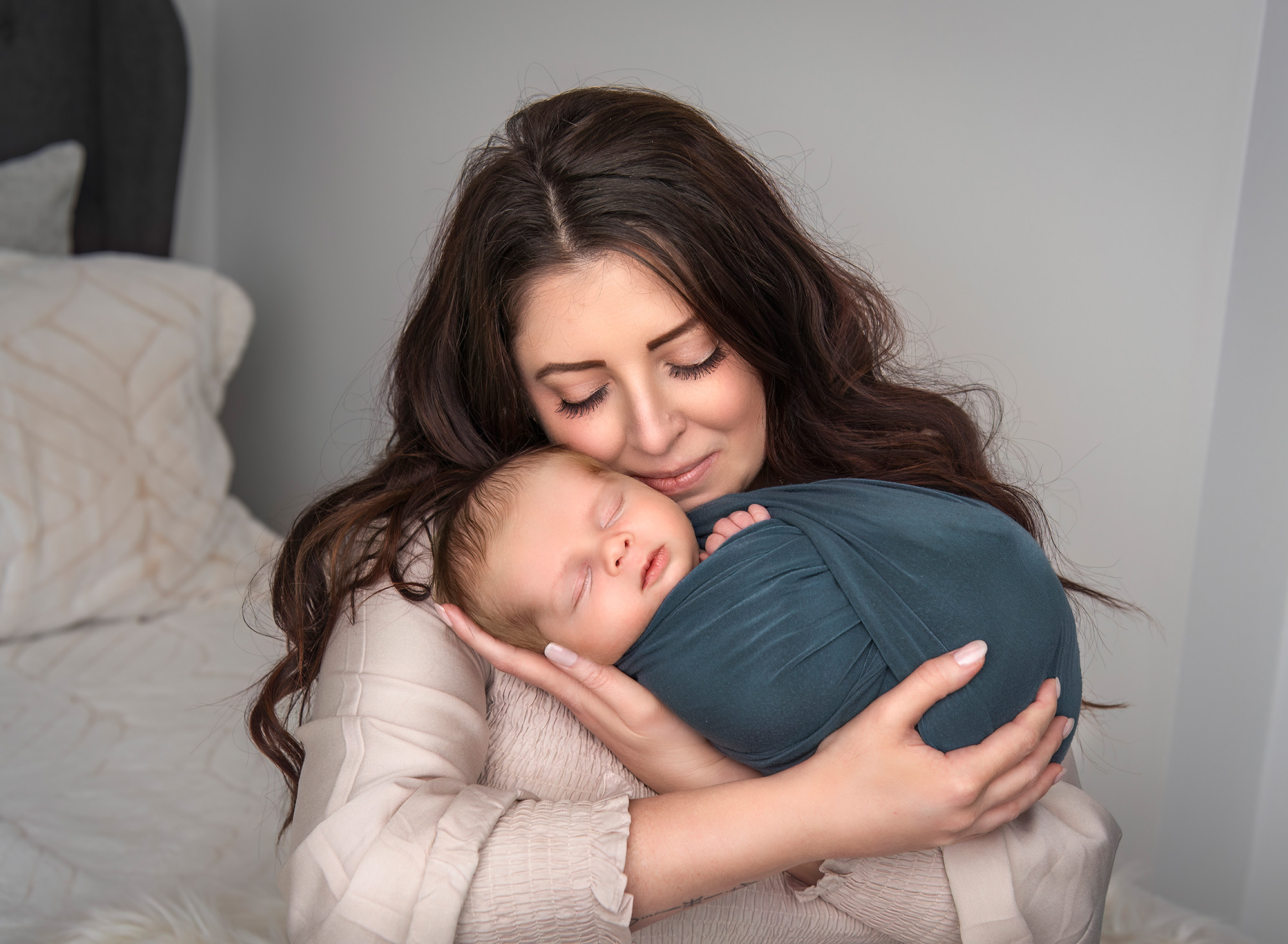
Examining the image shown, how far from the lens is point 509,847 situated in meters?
0.91

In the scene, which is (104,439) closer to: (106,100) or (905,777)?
(106,100)

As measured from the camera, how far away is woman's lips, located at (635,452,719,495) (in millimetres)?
1232

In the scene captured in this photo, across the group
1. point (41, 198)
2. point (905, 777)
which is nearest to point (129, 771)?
point (905, 777)

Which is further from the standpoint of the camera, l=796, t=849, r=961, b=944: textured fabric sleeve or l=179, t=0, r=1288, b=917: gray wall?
l=179, t=0, r=1288, b=917: gray wall

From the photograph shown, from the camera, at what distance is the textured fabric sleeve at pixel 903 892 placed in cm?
102

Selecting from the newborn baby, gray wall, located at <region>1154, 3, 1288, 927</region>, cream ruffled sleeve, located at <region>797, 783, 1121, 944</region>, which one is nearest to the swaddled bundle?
the newborn baby

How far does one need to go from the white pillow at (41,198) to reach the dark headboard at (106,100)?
133mm

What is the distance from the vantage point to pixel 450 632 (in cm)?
107

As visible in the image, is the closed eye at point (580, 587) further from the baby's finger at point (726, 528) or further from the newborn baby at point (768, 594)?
the baby's finger at point (726, 528)

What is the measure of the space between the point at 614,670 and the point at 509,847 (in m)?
0.22

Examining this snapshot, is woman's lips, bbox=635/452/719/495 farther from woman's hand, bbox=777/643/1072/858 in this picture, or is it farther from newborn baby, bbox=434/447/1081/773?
woman's hand, bbox=777/643/1072/858

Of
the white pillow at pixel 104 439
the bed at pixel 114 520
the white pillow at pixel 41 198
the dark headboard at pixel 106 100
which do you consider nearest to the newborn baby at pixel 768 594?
the bed at pixel 114 520

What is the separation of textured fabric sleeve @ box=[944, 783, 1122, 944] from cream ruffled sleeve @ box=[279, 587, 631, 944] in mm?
371

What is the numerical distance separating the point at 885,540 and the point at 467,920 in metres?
0.54
